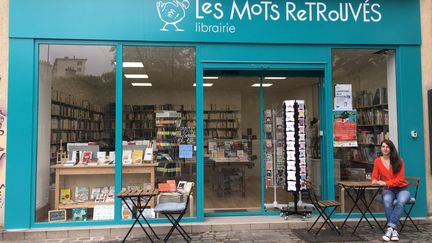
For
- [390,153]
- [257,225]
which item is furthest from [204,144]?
[390,153]

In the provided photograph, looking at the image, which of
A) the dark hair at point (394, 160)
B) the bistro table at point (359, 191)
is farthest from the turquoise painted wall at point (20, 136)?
the dark hair at point (394, 160)

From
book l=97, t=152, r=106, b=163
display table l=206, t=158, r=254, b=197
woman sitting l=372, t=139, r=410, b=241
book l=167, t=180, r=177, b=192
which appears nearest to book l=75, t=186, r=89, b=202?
book l=97, t=152, r=106, b=163

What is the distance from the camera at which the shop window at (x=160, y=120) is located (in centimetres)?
561

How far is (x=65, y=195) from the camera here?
554 centimetres

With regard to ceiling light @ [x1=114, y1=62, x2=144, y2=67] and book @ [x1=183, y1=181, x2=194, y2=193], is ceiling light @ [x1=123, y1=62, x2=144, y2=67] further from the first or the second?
book @ [x1=183, y1=181, x2=194, y2=193]

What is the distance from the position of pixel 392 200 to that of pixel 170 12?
4302 millimetres

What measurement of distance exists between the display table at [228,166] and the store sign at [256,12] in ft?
7.30

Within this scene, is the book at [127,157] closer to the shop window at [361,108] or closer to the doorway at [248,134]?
the doorway at [248,134]

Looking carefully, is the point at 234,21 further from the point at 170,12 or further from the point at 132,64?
the point at 132,64

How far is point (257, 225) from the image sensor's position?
5363mm

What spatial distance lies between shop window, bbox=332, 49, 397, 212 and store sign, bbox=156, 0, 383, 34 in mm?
613

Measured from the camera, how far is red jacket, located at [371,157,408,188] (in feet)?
16.1

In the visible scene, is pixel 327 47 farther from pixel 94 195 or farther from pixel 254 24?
pixel 94 195

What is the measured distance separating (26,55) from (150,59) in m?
1.83
